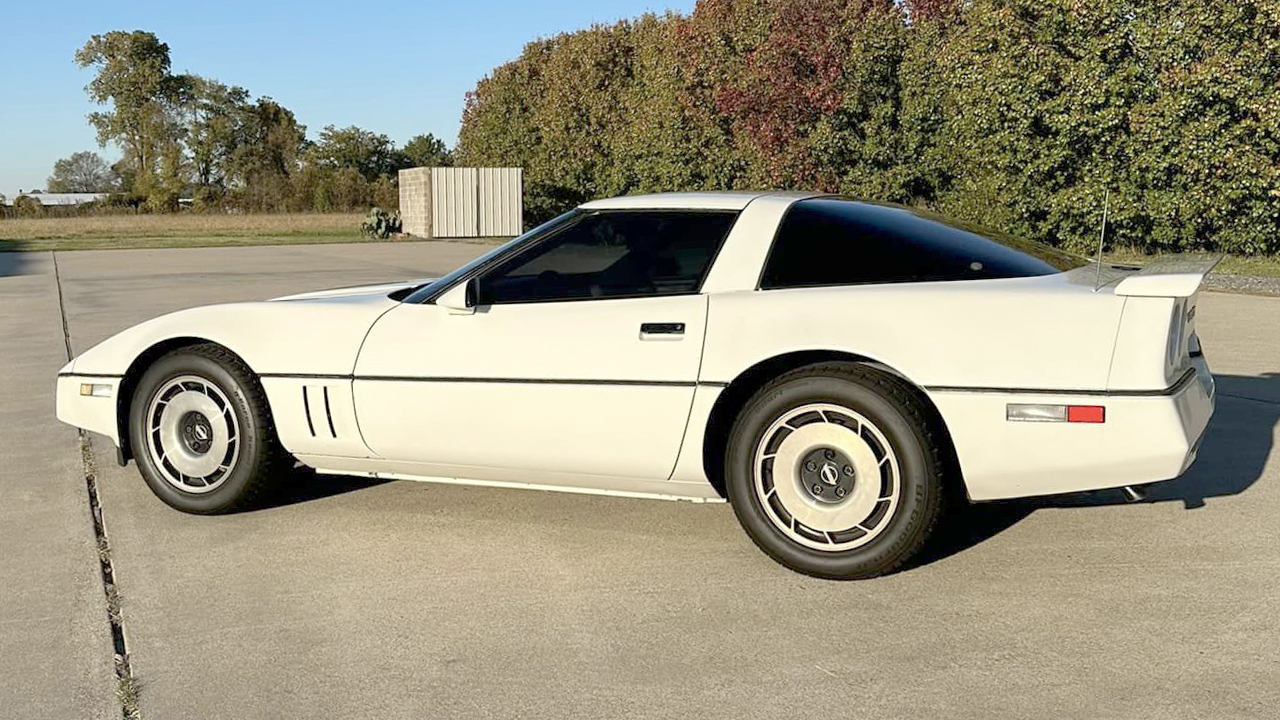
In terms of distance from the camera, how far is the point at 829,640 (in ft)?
11.6

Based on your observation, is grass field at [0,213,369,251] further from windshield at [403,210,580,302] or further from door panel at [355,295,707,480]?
door panel at [355,295,707,480]

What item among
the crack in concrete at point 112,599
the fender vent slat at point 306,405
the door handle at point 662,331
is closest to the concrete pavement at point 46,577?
the crack in concrete at point 112,599

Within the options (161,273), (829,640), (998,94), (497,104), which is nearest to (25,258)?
(161,273)

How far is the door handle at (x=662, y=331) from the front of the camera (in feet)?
13.9

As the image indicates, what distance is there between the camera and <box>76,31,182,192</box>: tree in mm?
80750

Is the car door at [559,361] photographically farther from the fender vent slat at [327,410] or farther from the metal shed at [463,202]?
the metal shed at [463,202]

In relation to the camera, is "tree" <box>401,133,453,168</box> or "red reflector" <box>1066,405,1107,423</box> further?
"tree" <box>401,133,453,168</box>

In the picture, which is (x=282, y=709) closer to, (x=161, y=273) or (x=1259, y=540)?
(x=1259, y=540)

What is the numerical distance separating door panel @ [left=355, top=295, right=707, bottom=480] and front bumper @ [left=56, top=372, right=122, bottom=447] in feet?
3.90

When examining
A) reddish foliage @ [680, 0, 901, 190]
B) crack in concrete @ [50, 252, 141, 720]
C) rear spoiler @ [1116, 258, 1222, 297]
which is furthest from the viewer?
reddish foliage @ [680, 0, 901, 190]

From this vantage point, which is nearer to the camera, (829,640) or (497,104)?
(829,640)

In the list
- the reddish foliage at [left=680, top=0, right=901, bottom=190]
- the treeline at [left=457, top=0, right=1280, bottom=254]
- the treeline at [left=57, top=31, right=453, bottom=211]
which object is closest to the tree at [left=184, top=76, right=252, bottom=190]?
the treeline at [left=57, top=31, right=453, bottom=211]

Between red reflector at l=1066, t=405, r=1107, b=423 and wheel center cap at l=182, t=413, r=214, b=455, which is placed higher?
red reflector at l=1066, t=405, r=1107, b=423

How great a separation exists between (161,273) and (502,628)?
1872cm
